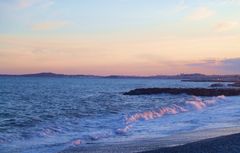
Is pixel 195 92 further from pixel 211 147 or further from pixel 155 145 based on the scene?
pixel 211 147

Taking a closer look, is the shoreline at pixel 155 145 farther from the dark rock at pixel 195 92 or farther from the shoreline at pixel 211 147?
the dark rock at pixel 195 92

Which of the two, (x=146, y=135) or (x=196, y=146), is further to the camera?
(x=146, y=135)

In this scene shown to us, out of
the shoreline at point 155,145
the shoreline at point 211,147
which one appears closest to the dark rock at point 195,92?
the shoreline at point 155,145

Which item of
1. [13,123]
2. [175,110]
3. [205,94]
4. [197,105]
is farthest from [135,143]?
[205,94]

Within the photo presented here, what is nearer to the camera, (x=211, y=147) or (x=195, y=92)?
(x=211, y=147)

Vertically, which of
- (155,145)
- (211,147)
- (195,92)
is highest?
(211,147)

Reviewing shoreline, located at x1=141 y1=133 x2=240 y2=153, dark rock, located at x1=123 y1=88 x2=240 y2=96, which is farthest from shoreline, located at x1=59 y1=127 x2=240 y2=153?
dark rock, located at x1=123 y1=88 x2=240 y2=96

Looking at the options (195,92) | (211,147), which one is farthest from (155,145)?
(195,92)

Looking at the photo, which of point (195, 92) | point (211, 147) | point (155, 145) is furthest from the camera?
point (195, 92)

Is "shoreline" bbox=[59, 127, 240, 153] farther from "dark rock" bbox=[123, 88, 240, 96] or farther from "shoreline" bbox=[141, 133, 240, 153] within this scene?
"dark rock" bbox=[123, 88, 240, 96]

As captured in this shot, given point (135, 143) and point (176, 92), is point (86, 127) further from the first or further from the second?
point (176, 92)

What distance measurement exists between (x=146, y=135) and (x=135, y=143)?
104 inches

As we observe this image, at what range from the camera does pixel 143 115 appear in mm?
27500

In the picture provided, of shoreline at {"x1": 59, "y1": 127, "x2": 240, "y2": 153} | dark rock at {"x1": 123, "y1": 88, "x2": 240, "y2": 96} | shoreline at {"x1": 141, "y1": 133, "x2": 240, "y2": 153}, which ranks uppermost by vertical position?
shoreline at {"x1": 141, "y1": 133, "x2": 240, "y2": 153}
